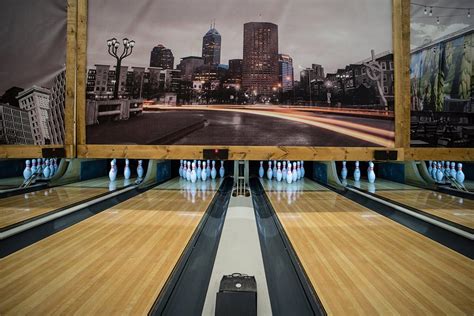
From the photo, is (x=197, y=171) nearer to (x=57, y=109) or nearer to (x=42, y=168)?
(x=57, y=109)

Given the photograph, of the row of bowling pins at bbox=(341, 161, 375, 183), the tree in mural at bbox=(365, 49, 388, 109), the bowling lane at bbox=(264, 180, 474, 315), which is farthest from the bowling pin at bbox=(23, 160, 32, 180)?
the row of bowling pins at bbox=(341, 161, 375, 183)

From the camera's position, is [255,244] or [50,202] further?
[50,202]

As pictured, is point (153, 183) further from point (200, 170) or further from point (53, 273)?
point (53, 273)

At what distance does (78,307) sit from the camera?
3.90ft

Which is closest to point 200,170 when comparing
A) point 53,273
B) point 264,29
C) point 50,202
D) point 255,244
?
point 50,202

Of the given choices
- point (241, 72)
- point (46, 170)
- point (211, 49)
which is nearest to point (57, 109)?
point (211, 49)

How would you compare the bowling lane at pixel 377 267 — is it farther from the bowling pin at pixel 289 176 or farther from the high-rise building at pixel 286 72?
the bowling pin at pixel 289 176

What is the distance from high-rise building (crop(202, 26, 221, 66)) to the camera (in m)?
3.09

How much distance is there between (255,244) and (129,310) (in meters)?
1.01

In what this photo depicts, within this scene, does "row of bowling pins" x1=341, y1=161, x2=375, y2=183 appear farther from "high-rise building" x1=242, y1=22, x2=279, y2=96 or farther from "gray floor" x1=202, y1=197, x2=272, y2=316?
"gray floor" x1=202, y1=197, x2=272, y2=316

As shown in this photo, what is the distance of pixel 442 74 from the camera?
2.91 m

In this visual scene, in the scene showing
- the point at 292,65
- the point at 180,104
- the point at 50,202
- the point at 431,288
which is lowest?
the point at 431,288

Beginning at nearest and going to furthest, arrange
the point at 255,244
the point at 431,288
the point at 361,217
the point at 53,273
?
the point at 431,288
the point at 53,273
the point at 255,244
the point at 361,217

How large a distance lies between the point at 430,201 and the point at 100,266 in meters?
3.40
